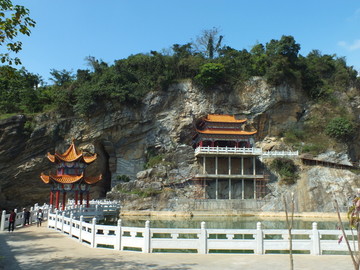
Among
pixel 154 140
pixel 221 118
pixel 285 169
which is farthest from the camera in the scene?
pixel 221 118

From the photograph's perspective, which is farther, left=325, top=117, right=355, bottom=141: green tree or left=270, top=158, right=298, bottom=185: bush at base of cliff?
left=325, top=117, right=355, bottom=141: green tree

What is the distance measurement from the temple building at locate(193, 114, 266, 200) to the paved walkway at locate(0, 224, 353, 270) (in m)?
25.6

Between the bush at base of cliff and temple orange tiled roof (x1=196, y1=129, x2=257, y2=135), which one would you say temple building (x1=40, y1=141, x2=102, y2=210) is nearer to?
temple orange tiled roof (x1=196, y1=129, x2=257, y2=135)

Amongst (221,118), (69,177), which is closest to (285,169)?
(221,118)

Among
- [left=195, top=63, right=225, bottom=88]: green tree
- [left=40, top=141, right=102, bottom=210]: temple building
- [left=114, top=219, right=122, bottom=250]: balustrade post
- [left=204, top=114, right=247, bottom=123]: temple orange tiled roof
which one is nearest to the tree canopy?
[left=195, top=63, right=225, bottom=88]: green tree

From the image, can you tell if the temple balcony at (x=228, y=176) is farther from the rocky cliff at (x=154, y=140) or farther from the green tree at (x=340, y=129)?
the green tree at (x=340, y=129)

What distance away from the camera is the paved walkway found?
Answer: 891 centimetres

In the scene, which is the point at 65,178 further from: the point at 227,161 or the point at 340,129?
the point at 340,129

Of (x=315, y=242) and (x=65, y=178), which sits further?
(x=65, y=178)

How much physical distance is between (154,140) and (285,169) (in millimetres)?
15137

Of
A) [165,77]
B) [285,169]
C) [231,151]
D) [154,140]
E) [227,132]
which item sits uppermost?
[165,77]

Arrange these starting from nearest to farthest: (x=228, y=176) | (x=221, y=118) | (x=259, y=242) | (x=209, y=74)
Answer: (x=259, y=242)
(x=228, y=176)
(x=221, y=118)
(x=209, y=74)

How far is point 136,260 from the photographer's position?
9.76m

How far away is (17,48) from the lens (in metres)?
7.93
